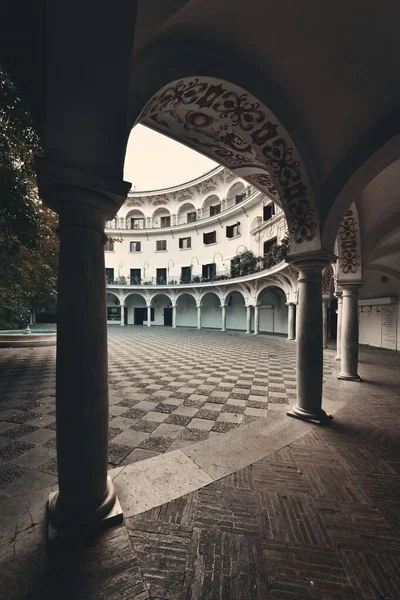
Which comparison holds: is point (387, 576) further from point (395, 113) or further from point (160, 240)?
point (160, 240)

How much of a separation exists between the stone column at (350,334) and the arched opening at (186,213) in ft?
74.3

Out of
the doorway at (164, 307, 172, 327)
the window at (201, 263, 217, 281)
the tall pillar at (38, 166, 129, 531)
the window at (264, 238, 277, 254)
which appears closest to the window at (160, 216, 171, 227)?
the window at (201, 263, 217, 281)

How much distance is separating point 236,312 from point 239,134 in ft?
73.2

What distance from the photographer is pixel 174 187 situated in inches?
1062

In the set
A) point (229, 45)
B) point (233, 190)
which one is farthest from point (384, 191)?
point (233, 190)

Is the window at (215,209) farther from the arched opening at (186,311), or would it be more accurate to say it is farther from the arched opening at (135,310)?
the arched opening at (135,310)

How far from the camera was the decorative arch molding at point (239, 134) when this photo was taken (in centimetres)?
276

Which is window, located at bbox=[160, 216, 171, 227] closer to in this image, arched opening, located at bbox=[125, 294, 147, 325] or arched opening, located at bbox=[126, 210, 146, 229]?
arched opening, located at bbox=[126, 210, 146, 229]

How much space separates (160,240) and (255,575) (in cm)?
2882

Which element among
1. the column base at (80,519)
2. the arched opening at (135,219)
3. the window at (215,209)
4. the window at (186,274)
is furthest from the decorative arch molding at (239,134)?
the arched opening at (135,219)

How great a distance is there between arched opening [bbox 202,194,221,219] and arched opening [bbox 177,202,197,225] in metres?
1.59

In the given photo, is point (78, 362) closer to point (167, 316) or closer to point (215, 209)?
point (215, 209)

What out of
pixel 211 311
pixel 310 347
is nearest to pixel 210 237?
pixel 211 311

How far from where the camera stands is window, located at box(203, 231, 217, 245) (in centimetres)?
2470
